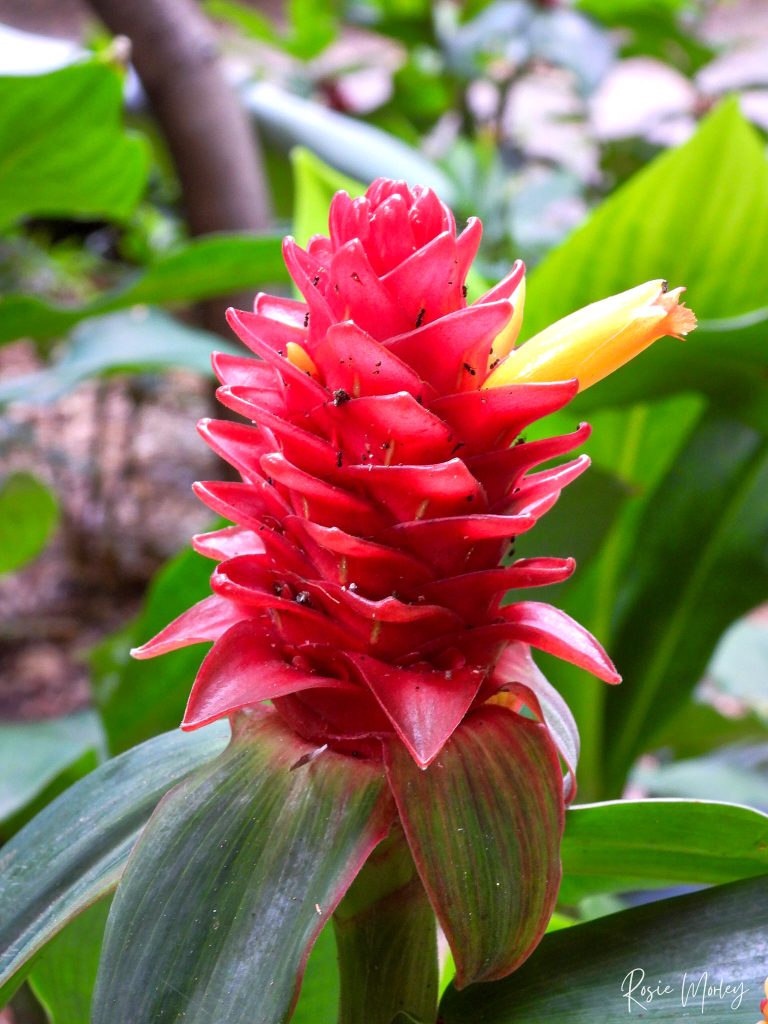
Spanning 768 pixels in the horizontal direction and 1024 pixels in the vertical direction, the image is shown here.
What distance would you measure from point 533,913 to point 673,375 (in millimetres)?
479

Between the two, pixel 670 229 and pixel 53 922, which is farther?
pixel 670 229

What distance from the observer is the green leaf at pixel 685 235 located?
0.74 m

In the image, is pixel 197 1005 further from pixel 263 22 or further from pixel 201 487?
pixel 263 22

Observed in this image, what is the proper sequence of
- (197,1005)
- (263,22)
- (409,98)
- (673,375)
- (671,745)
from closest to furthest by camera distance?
(197,1005) → (673,375) → (671,745) → (409,98) → (263,22)

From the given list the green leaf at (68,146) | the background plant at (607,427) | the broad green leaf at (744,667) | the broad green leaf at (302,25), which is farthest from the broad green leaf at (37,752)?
the broad green leaf at (302,25)

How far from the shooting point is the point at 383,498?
293mm

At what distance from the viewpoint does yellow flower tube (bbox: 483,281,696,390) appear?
29 cm

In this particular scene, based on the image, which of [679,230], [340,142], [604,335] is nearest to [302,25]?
[340,142]

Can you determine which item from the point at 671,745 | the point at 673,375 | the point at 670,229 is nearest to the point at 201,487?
the point at 673,375

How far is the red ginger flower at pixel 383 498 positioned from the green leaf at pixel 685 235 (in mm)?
462

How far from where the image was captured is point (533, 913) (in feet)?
0.89
